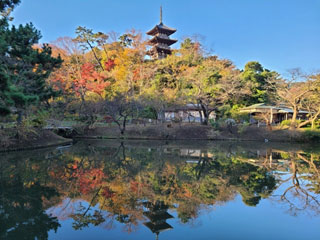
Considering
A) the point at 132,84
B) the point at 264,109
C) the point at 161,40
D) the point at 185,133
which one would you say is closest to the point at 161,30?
the point at 161,40

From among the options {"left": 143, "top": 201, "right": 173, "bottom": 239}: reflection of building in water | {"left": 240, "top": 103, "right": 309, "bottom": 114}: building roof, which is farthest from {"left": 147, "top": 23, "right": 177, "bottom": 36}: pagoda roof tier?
{"left": 143, "top": 201, "right": 173, "bottom": 239}: reflection of building in water

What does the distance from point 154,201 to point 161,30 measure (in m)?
31.6

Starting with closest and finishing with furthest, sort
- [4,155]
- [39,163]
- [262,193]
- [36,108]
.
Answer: [262,193], [39,163], [4,155], [36,108]

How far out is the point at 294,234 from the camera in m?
3.93

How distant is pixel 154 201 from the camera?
5.23 m

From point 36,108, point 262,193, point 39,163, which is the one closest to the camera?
point 262,193

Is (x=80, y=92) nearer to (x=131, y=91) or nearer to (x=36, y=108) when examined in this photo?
(x=131, y=91)

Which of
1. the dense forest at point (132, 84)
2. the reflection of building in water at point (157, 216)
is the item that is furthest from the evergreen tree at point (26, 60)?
the reflection of building in water at point (157, 216)

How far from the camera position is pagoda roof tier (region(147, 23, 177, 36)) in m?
32.4

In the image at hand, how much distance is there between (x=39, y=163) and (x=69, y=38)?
2337cm

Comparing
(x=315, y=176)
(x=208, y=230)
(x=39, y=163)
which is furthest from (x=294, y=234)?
(x=39, y=163)

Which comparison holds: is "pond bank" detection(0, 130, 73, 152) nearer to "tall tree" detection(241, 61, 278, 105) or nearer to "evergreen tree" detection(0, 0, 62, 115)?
"evergreen tree" detection(0, 0, 62, 115)

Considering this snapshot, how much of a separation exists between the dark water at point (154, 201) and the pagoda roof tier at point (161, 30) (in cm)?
2798

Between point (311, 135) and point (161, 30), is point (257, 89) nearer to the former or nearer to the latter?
point (311, 135)
